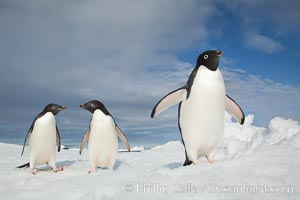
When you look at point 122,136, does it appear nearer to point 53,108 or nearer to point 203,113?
point 53,108

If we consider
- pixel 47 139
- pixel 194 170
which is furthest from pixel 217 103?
pixel 47 139

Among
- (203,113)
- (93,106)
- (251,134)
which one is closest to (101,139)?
(93,106)

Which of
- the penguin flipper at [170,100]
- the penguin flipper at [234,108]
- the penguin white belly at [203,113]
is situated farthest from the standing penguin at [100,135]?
the penguin flipper at [234,108]

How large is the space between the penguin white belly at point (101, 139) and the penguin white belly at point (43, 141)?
89 cm

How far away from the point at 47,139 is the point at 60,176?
39.2 inches

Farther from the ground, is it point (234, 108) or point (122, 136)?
point (234, 108)

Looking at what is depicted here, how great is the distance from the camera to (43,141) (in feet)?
22.8

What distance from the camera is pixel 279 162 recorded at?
11.3 ft

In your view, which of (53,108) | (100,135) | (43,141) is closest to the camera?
(100,135)

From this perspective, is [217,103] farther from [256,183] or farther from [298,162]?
[256,183]

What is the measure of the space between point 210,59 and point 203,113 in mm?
828

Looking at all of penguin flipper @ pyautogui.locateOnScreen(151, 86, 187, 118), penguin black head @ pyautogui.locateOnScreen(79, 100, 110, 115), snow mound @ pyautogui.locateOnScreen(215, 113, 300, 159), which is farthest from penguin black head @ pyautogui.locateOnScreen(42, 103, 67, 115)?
snow mound @ pyautogui.locateOnScreen(215, 113, 300, 159)

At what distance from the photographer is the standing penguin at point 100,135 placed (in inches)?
267

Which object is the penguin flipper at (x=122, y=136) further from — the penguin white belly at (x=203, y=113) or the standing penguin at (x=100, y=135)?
the penguin white belly at (x=203, y=113)
